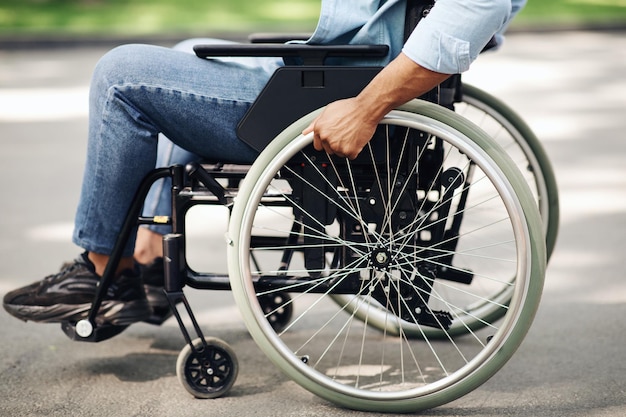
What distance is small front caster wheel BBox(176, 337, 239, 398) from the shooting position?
2490mm

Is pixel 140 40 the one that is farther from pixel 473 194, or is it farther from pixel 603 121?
pixel 473 194

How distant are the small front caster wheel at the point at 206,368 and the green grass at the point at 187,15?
302 inches

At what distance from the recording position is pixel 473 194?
3311 millimetres

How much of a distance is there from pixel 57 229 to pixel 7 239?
0.78 feet

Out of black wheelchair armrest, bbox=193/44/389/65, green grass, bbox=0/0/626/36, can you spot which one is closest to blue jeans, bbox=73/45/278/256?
black wheelchair armrest, bbox=193/44/389/65

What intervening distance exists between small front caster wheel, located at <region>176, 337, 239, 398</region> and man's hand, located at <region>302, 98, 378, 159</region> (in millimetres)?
670

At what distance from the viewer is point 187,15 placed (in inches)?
469

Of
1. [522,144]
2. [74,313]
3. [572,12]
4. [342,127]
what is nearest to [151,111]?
[342,127]

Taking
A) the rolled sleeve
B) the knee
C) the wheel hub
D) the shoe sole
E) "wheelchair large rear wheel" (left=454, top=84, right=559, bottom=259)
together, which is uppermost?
the rolled sleeve

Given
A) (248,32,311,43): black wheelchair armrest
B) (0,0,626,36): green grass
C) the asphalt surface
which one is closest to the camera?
A: the asphalt surface

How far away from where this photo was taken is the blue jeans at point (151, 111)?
2336 mm

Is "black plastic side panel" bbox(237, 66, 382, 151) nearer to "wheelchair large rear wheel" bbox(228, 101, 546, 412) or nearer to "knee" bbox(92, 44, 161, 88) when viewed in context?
"wheelchair large rear wheel" bbox(228, 101, 546, 412)

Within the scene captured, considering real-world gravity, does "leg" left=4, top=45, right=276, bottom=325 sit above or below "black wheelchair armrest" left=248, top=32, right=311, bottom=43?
below

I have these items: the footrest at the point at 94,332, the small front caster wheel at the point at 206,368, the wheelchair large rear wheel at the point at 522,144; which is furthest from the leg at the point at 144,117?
the wheelchair large rear wheel at the point at 522,144
